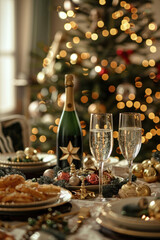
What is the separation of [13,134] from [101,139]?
1259mm

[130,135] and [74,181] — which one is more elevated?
[130,135]

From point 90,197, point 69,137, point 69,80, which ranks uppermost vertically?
point 69,80

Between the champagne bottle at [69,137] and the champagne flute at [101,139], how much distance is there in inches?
12.2

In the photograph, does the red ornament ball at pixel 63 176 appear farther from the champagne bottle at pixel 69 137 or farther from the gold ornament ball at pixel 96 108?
the gold ornament ball at pixel 96 108

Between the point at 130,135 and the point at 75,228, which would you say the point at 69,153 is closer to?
the point at 130,135

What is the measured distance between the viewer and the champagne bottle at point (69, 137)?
1461mm

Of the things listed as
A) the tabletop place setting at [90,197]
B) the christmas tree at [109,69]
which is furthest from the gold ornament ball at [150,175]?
the christmas tree at [109,69]

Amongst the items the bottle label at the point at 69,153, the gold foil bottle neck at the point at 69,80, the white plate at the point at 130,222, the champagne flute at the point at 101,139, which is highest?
the gold foil bottle neck at the point at 69,80

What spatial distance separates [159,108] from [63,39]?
1.26 meters

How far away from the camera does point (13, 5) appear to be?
20.0 ft

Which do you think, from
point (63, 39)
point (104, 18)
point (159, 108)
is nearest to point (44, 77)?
point (63, 39)

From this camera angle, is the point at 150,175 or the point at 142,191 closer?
the point at 142,191

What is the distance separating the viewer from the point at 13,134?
2334 mm

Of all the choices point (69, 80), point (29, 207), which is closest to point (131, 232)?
point (29, 207)
